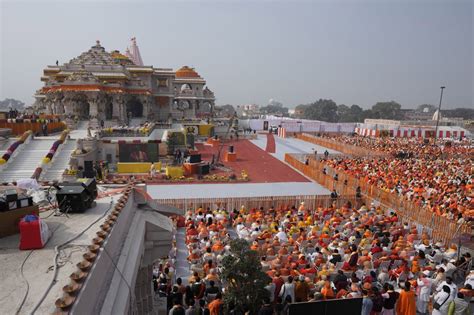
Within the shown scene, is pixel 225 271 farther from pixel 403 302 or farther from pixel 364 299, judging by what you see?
pixel 403 302

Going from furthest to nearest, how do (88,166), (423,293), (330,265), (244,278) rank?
(88,166) < (330,265) < (423,293) < (244,278)

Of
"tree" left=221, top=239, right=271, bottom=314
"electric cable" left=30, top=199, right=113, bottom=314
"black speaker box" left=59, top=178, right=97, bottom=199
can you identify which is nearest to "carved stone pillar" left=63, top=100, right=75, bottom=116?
"black speaker box" left=59, top=178, right=97, bottom=199

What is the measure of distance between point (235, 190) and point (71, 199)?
1552 cm

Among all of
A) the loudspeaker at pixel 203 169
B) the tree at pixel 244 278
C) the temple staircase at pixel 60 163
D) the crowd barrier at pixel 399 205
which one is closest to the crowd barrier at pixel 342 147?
the crowd barrier at pixel 399 205

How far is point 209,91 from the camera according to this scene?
62.4m

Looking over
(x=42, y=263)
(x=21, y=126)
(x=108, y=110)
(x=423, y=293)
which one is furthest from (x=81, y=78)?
(x=423, y=293)

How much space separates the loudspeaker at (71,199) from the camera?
6.09m

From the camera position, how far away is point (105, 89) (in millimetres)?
34969

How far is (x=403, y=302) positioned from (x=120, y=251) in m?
6.41

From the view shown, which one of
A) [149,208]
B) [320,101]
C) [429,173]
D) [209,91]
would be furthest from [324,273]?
[320,101]

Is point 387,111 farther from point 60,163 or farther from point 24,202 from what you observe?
point 24,202

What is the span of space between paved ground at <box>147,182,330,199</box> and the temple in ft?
57.7

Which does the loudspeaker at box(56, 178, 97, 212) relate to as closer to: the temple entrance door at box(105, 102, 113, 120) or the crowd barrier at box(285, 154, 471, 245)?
the crowd barrier at box(285, 154, 471, 245)

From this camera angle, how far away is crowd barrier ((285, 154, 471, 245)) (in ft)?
42.8
